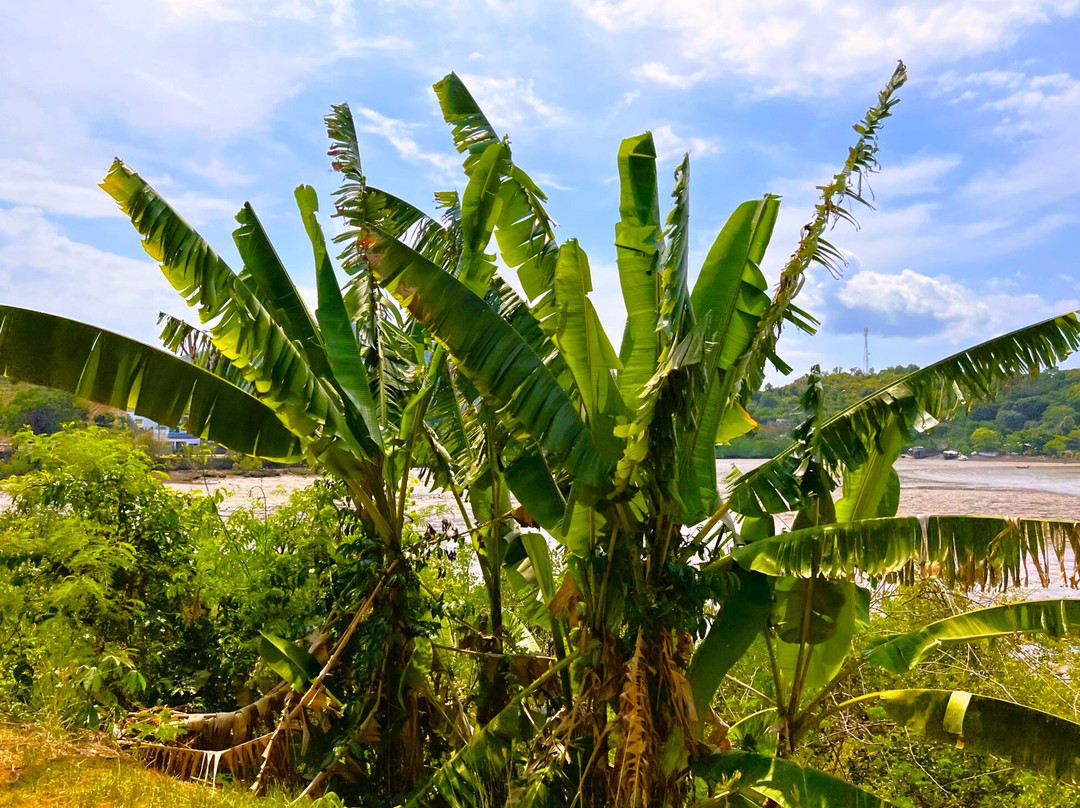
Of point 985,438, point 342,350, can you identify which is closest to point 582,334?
point 342,350

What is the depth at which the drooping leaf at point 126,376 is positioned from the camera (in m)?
4.66

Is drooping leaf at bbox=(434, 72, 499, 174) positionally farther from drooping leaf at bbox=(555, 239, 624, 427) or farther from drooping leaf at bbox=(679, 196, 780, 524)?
drooping leaf at bbox=(679, 196, 780, 524)

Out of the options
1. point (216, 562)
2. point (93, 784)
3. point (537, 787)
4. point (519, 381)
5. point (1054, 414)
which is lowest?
point (93, 784)

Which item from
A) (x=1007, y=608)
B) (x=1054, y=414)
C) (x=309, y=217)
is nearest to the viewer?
(x=1007, y=608)

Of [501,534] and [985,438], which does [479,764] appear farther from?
[985,438]

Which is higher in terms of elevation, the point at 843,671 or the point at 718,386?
the point at 718,386

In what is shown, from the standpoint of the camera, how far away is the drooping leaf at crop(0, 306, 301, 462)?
466cm

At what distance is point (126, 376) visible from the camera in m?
4.85

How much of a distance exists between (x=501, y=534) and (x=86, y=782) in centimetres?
316

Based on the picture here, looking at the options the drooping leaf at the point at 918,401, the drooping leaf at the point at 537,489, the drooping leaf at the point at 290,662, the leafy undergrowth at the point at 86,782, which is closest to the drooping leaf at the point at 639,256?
the drooping leaf at the point at 537,489

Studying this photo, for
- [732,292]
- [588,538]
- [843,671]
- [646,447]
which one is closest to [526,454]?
[588,538]

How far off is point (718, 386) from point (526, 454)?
1335 millimetres

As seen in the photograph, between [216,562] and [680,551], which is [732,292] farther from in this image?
[216,562]

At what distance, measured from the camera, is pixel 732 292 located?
4.89 m
